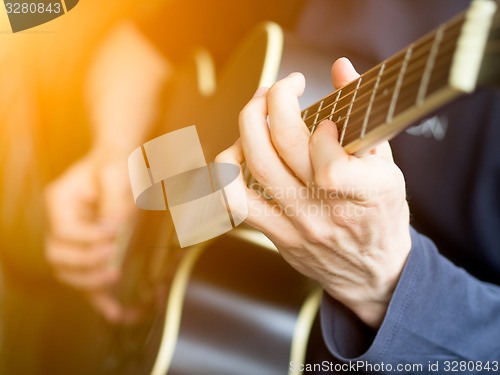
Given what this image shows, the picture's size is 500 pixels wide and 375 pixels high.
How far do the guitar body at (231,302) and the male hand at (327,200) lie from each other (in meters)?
0.12

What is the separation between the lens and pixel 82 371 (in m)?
0.73

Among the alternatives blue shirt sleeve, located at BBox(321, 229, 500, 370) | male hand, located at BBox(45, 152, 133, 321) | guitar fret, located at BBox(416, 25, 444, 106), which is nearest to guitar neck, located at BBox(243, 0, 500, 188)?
guitar fret, located at BBox(416, 25, 444, 106)

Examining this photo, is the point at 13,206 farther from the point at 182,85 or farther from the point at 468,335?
the point at 468,335

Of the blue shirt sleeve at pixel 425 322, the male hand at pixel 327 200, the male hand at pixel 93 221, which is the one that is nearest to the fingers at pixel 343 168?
the male hand at pixel 327 200

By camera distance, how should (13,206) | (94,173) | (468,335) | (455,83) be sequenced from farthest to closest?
(13,206)
(94,173)
(468,335)
(455,83)

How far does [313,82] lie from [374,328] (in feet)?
0.87

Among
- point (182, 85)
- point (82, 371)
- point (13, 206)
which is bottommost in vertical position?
point (82, 371)

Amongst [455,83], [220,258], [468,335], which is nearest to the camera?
[455,83]

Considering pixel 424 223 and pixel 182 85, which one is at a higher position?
pixel 182 85

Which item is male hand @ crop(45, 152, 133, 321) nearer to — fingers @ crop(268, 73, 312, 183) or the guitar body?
the guitar body

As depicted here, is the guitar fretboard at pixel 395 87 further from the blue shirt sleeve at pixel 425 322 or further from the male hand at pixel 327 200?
the blue shirt sleeve at pixel 425 322

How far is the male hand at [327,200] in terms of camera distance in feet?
1.25

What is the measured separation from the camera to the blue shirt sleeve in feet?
1.56

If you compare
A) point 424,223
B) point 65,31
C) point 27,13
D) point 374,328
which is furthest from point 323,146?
point 65,31
